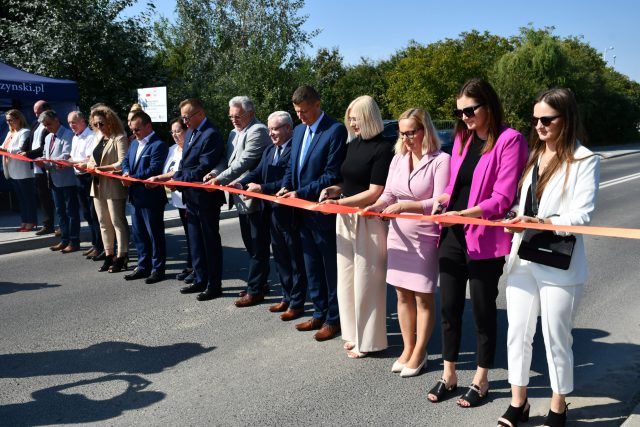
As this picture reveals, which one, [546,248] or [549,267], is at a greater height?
[546,248]

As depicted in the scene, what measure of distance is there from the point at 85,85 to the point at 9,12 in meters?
3.69

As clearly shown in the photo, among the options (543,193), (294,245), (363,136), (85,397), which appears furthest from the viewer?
(294,245)

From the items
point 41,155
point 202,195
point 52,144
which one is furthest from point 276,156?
point 41,155

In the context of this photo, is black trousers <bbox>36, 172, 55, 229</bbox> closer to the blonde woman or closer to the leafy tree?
the blonde woman

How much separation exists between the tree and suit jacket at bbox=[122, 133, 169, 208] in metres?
11.7

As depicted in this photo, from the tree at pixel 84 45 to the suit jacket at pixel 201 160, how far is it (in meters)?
12.6

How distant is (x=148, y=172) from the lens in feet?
22.8

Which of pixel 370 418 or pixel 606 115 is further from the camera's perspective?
pixel 606 115

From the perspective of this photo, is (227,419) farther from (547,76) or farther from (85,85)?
(547,76)

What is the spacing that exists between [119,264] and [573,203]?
239 inches

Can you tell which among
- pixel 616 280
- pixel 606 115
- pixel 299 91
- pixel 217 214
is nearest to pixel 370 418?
pixel 299 91

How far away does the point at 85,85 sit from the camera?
18.2m

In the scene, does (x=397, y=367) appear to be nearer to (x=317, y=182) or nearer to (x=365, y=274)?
(x=365, y=274)

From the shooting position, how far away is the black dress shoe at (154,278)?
23.1ft
